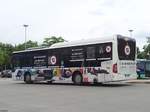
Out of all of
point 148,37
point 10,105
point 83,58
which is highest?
point 148,37

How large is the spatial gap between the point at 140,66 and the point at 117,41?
16.0m

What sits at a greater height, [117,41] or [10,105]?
[117,41]

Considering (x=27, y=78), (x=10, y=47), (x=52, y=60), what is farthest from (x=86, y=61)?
(x=10, y=47)

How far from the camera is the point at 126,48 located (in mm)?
28328

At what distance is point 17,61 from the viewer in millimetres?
35688

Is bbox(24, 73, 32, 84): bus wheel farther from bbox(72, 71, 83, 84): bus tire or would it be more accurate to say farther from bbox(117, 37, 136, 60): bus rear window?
bbox(117, 37, 136, 60): bus rear window

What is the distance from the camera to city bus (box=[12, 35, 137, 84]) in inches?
1080

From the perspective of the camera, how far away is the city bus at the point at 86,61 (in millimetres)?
27422

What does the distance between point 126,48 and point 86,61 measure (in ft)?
8.97

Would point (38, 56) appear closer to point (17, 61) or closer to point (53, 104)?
point (17, 61)

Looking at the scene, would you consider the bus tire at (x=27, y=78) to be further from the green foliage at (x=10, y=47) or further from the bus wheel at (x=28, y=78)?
the green foliage at (x=10, y=47)

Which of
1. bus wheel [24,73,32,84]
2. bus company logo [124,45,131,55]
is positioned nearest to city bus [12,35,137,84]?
bus company logo [124,45,131,55]

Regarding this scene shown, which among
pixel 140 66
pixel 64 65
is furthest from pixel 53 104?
pixel 140 66

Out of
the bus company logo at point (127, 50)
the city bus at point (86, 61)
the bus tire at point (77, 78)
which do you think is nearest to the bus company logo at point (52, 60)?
the city bus at point (86, 61)
